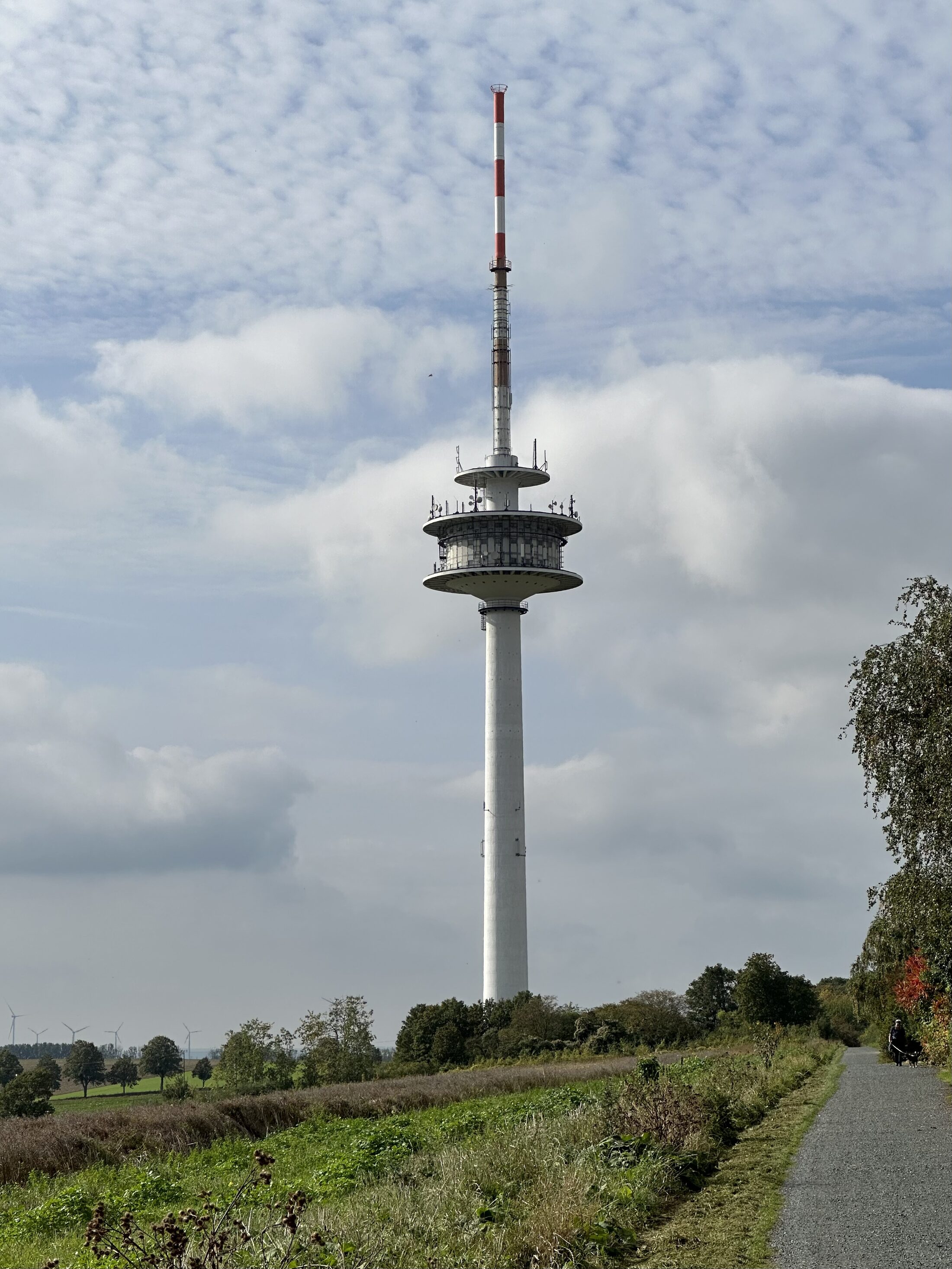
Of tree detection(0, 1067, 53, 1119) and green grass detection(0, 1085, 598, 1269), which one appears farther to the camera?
tree detection(0, 1067, 53, 1119)

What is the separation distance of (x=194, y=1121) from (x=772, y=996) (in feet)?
176

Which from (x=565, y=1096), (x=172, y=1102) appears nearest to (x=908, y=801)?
(x=565, y=1096)

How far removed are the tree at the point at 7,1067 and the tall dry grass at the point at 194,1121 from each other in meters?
56.1

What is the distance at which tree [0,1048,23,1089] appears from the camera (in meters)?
93.6

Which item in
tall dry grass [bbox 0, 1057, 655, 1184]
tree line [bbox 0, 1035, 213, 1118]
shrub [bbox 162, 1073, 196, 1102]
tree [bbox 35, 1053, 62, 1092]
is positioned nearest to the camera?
tall dry grass [bbox 0, 1057, 655, 1184]

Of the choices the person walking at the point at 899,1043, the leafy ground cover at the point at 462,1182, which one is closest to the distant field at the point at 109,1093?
the person walking at the point at 899,1043

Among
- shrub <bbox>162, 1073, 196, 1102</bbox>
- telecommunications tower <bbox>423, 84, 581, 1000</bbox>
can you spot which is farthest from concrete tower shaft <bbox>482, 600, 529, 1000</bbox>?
shrub <bbox>162, 1073, 196, 1102</bbox>

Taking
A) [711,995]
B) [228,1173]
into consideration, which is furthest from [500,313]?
[228,1173]

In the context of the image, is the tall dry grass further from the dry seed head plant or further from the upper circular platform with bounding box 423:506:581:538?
the upper circular platform with bounding box 423:506:581:538

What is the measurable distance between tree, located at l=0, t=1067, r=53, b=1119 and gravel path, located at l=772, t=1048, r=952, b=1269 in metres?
34.2

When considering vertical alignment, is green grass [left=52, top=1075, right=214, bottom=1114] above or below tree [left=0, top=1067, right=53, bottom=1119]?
below

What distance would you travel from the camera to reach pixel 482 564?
92812 millimetres

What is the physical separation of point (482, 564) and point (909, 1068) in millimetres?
53159

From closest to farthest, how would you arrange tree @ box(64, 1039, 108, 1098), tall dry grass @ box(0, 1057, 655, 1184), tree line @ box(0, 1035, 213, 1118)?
tall dry grass @ box(0, 1057, 655, 1184)
tree line @ box(0, 1035, 213, 1118)
tree @ box(64, 1039, 108, 1098)
